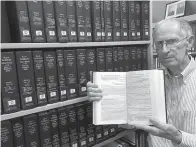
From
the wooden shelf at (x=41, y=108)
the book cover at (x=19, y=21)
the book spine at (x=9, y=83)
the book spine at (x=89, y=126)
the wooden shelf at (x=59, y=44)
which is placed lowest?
the book spine at (x=89, y=126)

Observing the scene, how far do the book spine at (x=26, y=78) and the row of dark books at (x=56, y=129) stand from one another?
0.26 feet

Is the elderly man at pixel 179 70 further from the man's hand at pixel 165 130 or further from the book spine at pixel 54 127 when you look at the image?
the book spine at pixel 54 127

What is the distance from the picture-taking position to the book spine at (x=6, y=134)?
770mm

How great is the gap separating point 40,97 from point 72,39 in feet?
1.09

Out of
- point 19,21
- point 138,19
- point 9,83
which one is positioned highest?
point 138,19

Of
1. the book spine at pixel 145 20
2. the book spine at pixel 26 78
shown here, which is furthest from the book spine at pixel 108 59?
the book spine at pixel 26 78

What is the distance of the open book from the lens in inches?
34.4

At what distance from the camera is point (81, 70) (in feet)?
3.24

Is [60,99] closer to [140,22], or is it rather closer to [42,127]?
[42,127]

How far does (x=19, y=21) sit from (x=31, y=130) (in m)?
0.49

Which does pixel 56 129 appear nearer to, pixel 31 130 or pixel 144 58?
pixel 31 130

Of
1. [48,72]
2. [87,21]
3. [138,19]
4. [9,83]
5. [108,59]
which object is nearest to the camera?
[9,83]

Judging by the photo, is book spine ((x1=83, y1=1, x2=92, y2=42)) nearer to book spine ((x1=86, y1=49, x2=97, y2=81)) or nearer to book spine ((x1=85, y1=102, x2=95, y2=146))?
book spine ((x1=86, y1=49, x2=97, y2=81))

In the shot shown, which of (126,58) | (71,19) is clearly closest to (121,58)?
(126,58)
